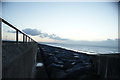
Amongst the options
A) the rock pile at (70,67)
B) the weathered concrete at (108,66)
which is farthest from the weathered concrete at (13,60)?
the rock pile at (70,67)

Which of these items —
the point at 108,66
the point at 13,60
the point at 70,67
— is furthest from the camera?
the point at 70,67

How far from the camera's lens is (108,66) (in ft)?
11.2

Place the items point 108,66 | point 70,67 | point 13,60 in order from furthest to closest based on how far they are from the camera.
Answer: point 70,67
point 108,66
point 13,60

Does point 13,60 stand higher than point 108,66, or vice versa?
point 13,60

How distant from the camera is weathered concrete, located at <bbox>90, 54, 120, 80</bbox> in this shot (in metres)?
3.12

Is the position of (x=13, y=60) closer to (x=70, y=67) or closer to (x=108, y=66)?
(x=108, y=66)

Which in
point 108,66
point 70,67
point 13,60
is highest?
point 13,60

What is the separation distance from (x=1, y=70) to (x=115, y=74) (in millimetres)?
2931

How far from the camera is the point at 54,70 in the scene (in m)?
7.29

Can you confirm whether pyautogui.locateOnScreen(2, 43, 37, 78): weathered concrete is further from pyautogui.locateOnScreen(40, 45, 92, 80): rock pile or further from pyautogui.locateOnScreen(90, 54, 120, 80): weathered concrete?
pyautogui.locateOnScreen(40, 45, 92, 80): rock pile

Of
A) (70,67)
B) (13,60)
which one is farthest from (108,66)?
(70,67)

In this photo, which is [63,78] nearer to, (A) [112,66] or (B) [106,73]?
(B) [106,73]

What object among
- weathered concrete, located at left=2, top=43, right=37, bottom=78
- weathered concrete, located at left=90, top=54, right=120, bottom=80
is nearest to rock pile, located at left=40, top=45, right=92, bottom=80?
weathered concrete, located at left=90, top=54, right=120, bottom=80

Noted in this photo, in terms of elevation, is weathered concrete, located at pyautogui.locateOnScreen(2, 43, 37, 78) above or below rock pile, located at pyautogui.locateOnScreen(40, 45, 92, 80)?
above
